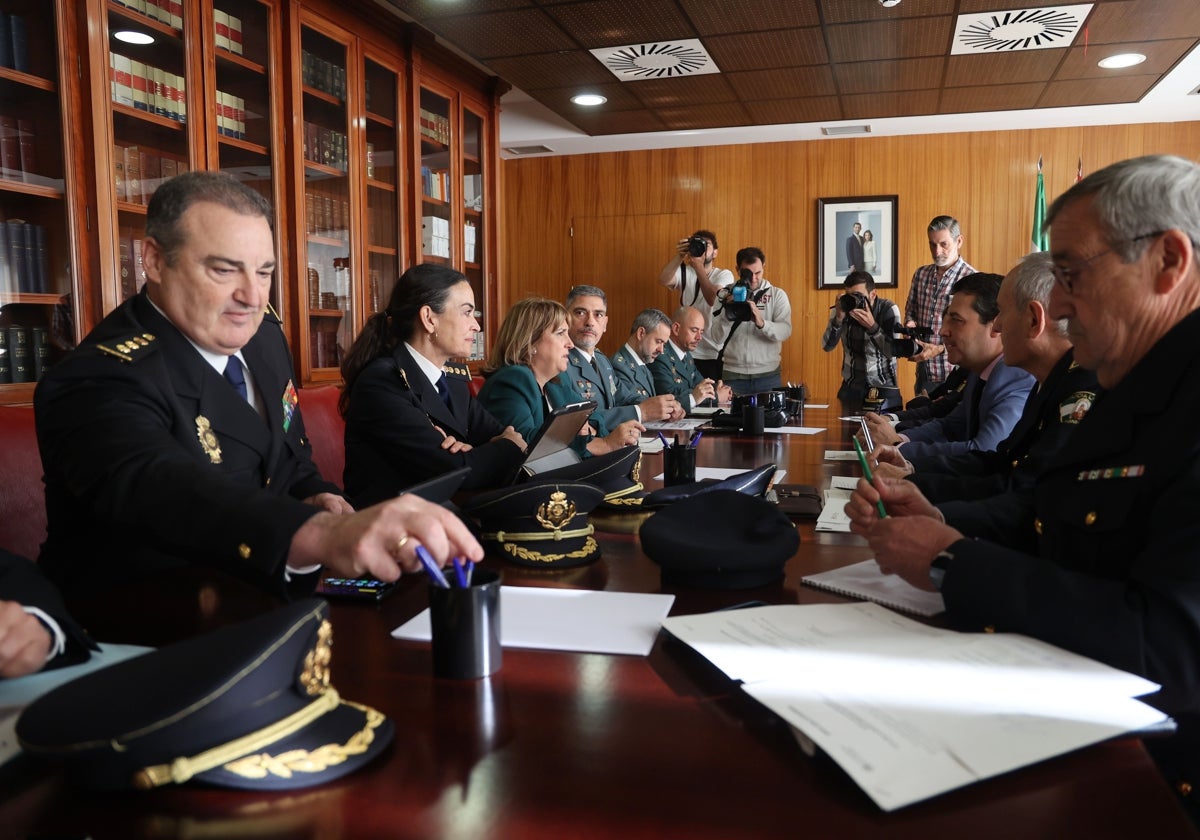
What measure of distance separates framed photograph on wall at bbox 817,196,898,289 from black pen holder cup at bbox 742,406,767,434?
4.69 meters

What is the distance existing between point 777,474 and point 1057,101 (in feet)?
18.0

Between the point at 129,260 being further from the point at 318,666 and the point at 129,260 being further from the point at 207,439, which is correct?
the point at 318,666

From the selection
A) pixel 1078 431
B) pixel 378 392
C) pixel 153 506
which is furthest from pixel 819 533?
pixel 378 392

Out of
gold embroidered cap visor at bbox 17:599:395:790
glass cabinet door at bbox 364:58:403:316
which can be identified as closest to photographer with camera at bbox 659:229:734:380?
glass cabinet door at bbox 364:58:403:316

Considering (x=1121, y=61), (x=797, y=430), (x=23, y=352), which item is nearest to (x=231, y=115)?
(x=23, y=352)

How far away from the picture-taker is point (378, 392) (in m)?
2.51

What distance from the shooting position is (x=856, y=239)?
7.65 meters

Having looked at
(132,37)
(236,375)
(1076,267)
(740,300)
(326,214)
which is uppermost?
(132,37)

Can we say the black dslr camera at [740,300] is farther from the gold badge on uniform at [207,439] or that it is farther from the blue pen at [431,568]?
the blue pen at [431,568]

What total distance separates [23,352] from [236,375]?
1.77 metres

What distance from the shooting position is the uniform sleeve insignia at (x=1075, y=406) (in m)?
1.71

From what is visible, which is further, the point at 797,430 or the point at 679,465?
the point at 797,430

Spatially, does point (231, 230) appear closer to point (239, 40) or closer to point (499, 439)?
point (499, 439)

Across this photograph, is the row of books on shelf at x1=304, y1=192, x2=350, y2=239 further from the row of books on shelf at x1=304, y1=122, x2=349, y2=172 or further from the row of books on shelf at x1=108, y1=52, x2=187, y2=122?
the row of books on shelf at x1=108, y1=52, x2=187, y2=122
